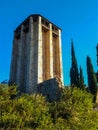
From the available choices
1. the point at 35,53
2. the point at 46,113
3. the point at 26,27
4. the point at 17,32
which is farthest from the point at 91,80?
the point at 17,32

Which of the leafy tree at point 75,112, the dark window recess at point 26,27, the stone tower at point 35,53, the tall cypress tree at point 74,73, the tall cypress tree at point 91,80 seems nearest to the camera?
the leafy tree at point 75,112

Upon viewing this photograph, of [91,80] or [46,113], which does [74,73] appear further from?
[46,113]

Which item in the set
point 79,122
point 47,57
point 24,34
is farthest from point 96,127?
point 24,34

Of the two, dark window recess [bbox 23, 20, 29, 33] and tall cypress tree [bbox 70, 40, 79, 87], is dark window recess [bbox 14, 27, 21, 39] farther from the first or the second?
tall cypress tree [bbox 70, 40, 79, 87]

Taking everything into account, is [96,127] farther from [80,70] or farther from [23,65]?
[23,65]

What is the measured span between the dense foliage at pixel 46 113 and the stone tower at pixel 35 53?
12557 mm

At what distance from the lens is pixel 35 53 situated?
40.5 meters

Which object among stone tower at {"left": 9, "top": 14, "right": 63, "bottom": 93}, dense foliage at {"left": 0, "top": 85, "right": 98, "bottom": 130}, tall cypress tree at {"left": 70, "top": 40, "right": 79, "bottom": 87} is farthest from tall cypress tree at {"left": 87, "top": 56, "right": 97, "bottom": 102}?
dense foliage at {"left": 0, "top": 85, "right": 98, "bottom": 130}

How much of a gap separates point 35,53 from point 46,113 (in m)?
18.9

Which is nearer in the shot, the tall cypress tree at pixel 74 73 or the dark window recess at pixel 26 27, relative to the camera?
the tall cypress tree at pixel 74 73

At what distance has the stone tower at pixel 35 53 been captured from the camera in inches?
1539

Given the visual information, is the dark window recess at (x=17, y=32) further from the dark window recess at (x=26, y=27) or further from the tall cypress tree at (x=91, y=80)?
the tall cypress tree at (x=91, y=80)

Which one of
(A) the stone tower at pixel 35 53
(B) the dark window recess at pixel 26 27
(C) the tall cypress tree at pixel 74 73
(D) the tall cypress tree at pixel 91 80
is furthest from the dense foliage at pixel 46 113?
(B) the dark window recess at pixel 26 27

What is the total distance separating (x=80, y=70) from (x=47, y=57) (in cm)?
592
